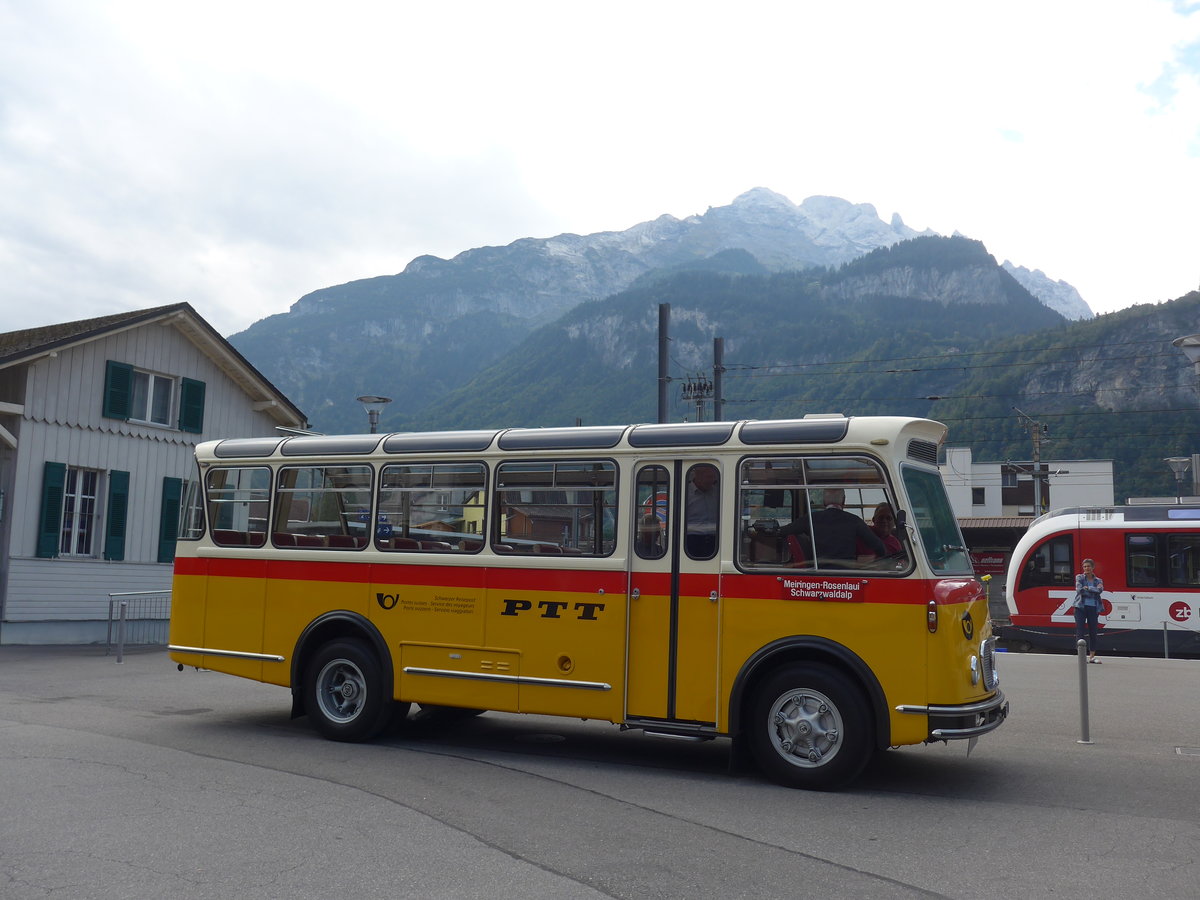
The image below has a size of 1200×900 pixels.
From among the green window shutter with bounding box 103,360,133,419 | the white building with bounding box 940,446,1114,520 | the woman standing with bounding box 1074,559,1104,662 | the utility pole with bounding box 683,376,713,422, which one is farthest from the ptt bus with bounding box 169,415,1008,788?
the white building with bounding box 940,446,1114,520

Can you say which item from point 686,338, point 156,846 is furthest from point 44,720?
point 686,338

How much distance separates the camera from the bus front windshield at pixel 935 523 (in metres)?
8.12

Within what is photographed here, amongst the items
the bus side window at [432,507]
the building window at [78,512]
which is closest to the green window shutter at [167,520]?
the building window at [78,512]

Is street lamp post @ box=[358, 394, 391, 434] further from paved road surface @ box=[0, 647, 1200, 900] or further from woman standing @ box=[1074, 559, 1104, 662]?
woman standing @ box=[1074, 559, 1104, 662]

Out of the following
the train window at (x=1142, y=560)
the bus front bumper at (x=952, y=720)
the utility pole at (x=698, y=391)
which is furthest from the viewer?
the utility pole at (x=698, y=391)

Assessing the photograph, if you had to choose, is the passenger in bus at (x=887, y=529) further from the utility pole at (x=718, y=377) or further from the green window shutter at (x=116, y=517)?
the utility pole at (x=718, y=377)

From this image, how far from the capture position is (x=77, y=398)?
23.1m

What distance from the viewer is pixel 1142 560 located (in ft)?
79.5

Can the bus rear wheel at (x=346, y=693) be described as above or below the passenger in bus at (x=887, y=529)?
below

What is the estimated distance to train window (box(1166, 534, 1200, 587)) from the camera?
23.7m

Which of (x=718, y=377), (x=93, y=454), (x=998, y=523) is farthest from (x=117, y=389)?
(x=998, y=523)

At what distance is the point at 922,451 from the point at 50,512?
62.8 ft

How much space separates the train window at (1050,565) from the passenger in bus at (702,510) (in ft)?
63.2

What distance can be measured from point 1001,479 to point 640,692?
78.8 m
